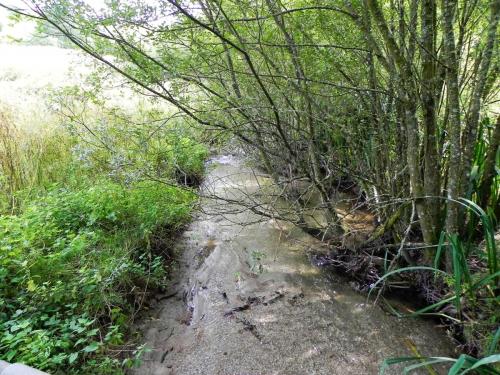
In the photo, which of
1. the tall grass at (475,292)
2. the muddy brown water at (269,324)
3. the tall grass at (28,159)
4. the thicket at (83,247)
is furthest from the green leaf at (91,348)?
the tall grass at (28,159)

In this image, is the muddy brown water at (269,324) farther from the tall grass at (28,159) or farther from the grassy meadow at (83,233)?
the tall grass at (28,159)

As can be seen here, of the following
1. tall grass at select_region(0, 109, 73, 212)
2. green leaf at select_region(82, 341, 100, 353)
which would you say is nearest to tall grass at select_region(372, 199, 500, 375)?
green leaf at select_region(82, 341, 100, 353)

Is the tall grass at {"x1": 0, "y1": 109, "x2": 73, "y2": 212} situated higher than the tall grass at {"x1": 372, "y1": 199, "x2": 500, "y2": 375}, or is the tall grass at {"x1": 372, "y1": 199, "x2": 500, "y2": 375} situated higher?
the tall grass at {"x1": 0, "y1": 109, "x2": 73, "y2": 212}

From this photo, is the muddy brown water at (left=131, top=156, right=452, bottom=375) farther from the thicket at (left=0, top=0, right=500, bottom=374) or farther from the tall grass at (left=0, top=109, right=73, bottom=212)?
the tall grass at (left=0, top=109, right=73, bottom=212)

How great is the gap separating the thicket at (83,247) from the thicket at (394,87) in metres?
0.66

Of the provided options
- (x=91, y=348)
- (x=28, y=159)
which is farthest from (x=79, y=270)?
(x=28, y=159)

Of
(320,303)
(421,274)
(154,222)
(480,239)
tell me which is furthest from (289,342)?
(154,222)

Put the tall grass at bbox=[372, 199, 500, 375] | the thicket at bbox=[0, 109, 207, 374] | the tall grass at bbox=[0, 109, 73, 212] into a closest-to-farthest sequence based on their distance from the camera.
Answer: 1. the tall grass at bbox=[372, 199, 500, 375]
2. the thicket at bbox=[0, 109, 207, 374]
3. the tall grass at bbox=[0, 109, 73, 212]

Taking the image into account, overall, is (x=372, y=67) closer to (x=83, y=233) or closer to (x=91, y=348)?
(x=91, y=348)

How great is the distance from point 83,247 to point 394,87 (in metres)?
2.43

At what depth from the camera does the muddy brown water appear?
6.70ft

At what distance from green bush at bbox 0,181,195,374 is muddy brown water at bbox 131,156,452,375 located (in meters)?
0.28

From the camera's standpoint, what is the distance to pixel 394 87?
204 centimetres

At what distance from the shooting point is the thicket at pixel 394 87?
1.69 m
